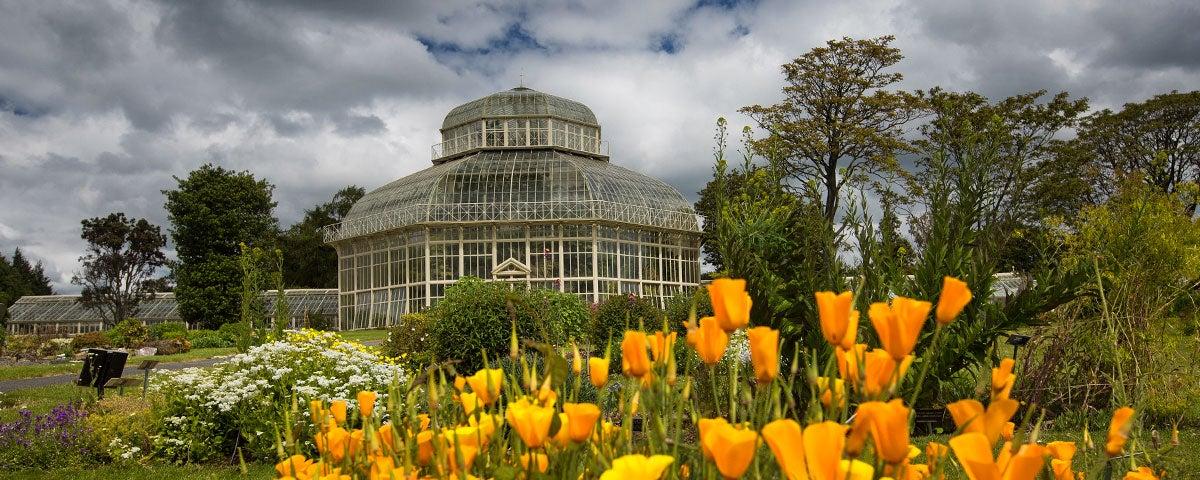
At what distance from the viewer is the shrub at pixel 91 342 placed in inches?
857

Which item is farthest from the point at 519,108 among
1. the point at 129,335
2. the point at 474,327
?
the point at 474,327

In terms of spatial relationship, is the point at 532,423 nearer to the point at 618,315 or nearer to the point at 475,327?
the point at 475,327

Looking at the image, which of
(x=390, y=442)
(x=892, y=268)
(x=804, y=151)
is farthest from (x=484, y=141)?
(x=390, y=442)

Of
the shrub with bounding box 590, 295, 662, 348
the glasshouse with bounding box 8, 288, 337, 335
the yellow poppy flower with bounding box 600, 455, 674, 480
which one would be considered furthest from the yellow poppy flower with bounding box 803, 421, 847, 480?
the glasshouse with bounding box 8, 288, 337, 335

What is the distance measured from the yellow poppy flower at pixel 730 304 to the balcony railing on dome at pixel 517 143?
109 feet

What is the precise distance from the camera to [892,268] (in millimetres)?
6945

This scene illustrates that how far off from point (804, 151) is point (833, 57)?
3.11 meters

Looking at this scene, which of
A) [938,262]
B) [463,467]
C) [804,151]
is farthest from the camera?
[804,151]

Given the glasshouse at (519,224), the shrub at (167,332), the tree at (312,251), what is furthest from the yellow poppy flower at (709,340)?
the tree at (312,251)

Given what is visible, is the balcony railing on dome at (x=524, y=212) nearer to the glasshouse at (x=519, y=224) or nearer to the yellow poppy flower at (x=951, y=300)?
the glasshouse at (x=519, y=224)

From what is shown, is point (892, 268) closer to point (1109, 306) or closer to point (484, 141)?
point (1109, 306)

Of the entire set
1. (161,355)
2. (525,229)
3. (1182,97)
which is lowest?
(161,355)

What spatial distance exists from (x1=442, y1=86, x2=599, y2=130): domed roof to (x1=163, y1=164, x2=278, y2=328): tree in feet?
31.0

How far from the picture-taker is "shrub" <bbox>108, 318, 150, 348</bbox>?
2325 cm
